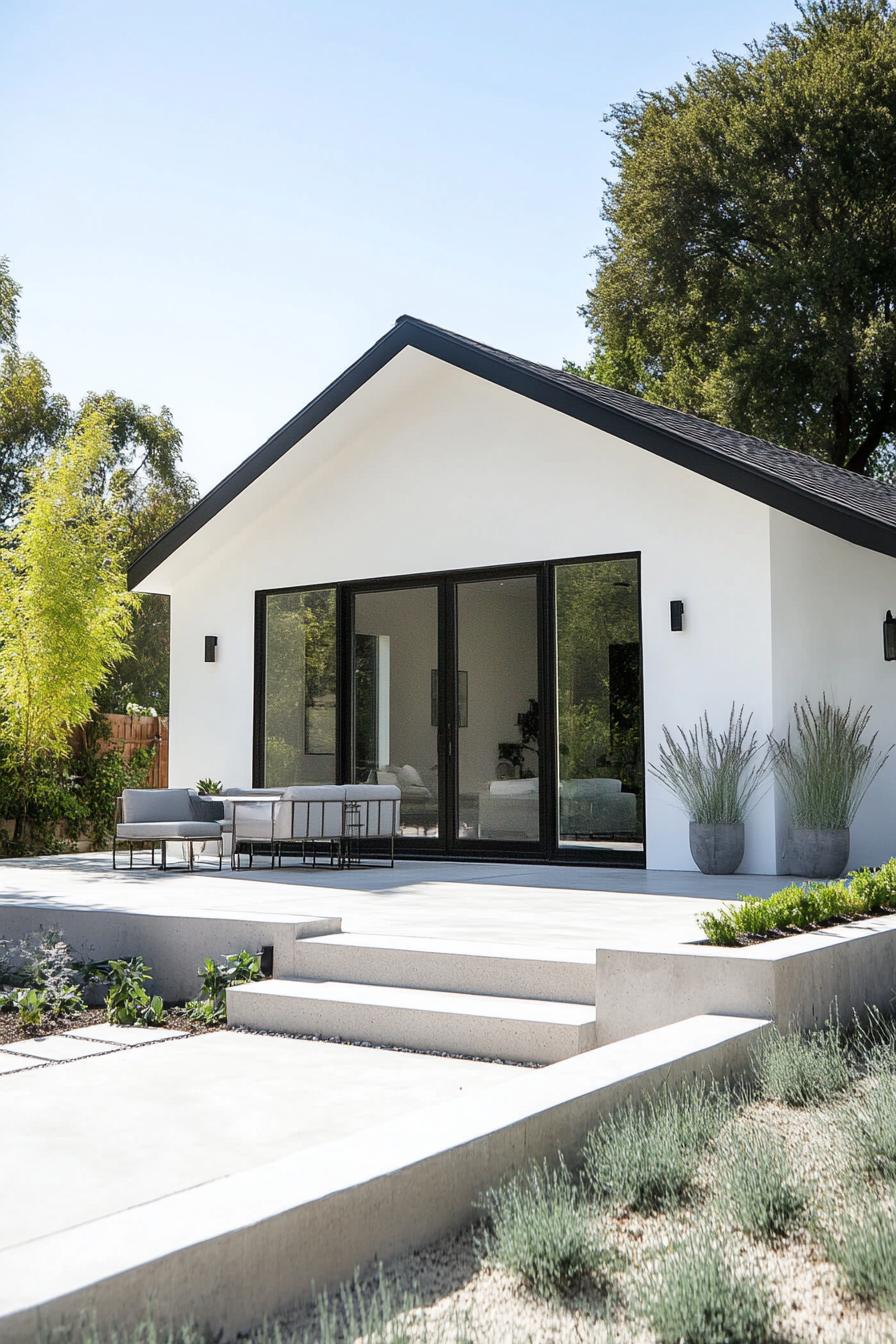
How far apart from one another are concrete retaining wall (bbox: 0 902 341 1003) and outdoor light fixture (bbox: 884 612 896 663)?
5.24 meters

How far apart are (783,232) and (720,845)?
39.1ft

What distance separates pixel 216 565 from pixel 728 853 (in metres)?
5.76

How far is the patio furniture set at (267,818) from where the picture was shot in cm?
908

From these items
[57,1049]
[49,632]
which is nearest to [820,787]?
[57,1049]

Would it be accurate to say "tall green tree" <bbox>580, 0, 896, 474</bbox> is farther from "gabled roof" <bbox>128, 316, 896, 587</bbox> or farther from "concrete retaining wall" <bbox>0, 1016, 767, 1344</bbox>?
"concrete retaining wall" <bbox>0, 1016, 767, 1344</bbox>

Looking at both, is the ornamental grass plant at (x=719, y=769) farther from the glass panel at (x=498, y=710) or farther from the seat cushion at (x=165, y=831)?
the seat cushion at (x=165, y=831)

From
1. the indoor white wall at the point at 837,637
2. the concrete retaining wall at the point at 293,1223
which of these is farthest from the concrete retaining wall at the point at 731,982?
the indoor white wall at the point at 837,637

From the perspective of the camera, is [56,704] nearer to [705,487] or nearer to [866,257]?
[705,487]

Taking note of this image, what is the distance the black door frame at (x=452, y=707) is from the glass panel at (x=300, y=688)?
0.07 metres

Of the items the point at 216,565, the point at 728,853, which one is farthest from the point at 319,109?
the point at 728,853

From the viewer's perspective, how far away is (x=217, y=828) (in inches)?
377

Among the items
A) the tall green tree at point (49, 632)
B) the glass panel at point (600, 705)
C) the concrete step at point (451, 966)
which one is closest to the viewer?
the concrete step at point (451, 966)

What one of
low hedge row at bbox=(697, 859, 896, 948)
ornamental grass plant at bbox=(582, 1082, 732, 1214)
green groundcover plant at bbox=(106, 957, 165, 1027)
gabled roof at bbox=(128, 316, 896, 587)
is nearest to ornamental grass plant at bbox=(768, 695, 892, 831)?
gabled roof at bbox=(128, 316, 896, 587)

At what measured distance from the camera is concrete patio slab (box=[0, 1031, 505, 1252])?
3148mm
